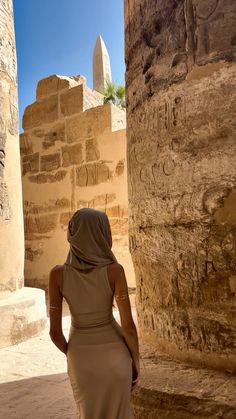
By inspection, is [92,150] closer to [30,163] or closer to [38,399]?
[30,163]

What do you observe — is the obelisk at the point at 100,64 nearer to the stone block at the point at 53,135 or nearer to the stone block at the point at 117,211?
the stone block at the point at 53,135

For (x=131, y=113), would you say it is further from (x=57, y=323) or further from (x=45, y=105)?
(x=45, y=105)

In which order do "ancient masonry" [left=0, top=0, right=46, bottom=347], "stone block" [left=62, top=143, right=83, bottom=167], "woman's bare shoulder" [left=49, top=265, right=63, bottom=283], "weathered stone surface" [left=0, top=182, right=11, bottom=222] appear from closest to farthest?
"woman's bare shoulder" [left=49, top=265, right=63, bottom=283], "ancient masonry" [left=0, top=0, right=46, bottom=347], "weathered stone surface" [left=0, top=182, right=11, bottom=222], "stone block" [left=62, top=143, right=83, bottom=167]

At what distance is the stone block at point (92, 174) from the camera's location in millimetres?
6008

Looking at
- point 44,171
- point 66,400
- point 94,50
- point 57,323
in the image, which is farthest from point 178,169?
point 94,50

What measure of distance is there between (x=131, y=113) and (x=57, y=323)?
128cm

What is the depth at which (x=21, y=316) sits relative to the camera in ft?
11.8

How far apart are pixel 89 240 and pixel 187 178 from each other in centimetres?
67

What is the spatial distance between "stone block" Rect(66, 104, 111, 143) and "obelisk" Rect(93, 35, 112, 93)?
2061 centimetres

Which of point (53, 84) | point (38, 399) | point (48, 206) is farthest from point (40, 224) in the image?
point (38, 399)

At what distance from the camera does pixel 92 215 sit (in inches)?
60.3

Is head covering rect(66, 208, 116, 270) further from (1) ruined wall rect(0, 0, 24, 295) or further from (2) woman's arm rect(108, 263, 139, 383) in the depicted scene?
(1) ruined wall rect(0, 0, 24, 295)

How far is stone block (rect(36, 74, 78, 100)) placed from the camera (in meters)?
6.62

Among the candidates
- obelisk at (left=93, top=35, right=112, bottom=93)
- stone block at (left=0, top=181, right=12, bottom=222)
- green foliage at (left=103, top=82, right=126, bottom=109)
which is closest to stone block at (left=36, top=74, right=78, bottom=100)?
stone block at (left=0, top=181, right=12, bottom=222)
